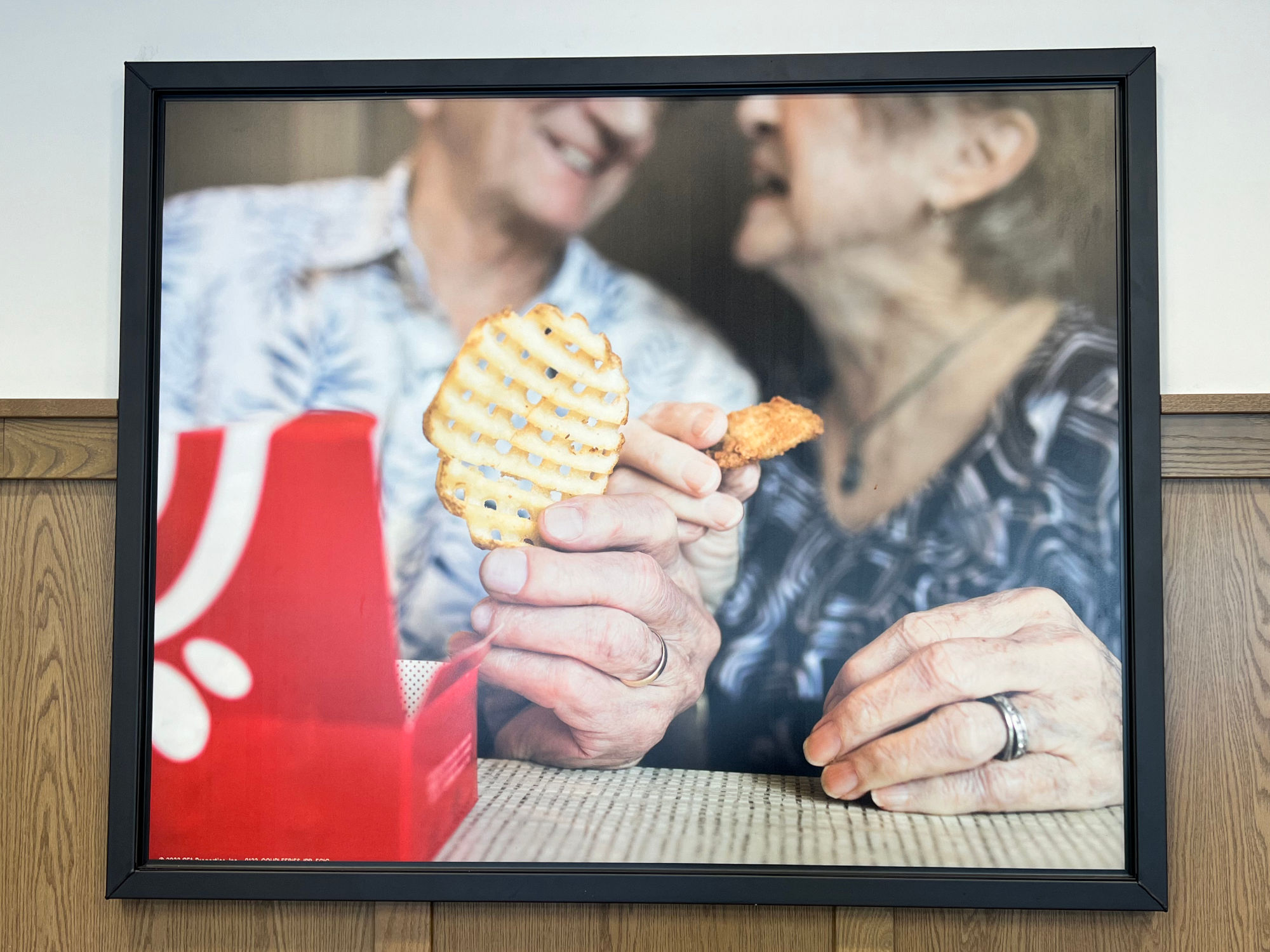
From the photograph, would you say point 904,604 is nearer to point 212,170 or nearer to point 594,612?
point 594,612

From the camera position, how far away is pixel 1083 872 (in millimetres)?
1016

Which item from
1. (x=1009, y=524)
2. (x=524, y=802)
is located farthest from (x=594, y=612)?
(x=1009, y=524)

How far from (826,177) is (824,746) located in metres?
0.71

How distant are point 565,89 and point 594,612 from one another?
67 cm

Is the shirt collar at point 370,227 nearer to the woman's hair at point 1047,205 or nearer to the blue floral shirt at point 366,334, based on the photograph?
the blue floral shirt at point 366,334

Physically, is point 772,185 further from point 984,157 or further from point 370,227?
point 370,227

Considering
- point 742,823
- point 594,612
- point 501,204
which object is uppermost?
point 501,204

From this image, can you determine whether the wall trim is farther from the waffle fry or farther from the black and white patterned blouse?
the waffle fry

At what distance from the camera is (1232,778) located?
104 centimetres

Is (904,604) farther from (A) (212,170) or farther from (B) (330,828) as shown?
(A) (212,170)

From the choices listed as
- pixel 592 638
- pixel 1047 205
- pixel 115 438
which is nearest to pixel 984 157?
pixel 1047 205

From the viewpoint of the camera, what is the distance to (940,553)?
3.40ft

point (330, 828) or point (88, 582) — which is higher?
point (88, 582)

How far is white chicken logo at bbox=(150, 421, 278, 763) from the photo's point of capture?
3.46 feet
